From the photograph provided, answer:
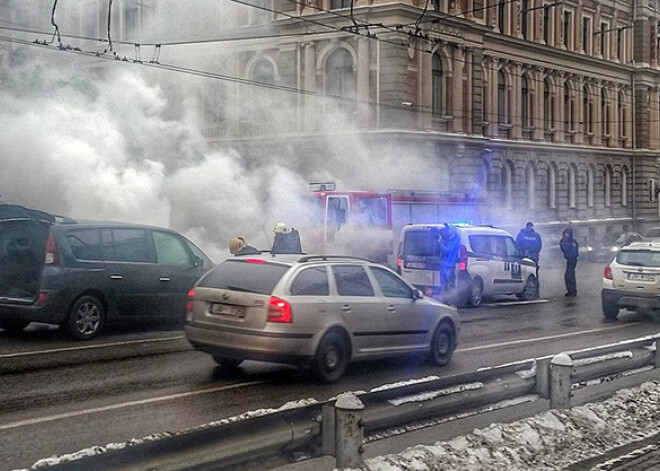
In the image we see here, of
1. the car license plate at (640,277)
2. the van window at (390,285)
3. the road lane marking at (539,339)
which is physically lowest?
the road lane marking at (539,339)

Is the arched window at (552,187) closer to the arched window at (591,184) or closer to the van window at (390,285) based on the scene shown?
the arched window at (591,184)

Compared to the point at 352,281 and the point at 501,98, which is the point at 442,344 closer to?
the point at 352,281

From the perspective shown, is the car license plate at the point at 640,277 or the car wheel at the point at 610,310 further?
the car wheel at the point at 610,310

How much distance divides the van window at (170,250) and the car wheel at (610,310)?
26.2ft

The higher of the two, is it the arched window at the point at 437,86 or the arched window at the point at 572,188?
the arched window at the point at 437,86

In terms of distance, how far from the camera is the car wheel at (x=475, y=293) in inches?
747

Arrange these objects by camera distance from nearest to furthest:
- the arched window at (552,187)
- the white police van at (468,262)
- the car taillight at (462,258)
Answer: the car taillight at (462,258) → the white police van at (468,262) → the arched window at (552,187)

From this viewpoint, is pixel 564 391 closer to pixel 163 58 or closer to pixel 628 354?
pixel 628 354

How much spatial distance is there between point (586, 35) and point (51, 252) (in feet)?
155

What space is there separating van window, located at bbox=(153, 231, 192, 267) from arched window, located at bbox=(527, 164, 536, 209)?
3535 centimetres

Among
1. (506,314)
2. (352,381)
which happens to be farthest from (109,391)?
(506,314)

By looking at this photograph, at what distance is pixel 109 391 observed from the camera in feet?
30.0

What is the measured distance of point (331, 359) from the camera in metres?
9.86

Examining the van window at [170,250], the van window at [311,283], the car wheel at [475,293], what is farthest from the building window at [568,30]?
the van window at [311,283]
